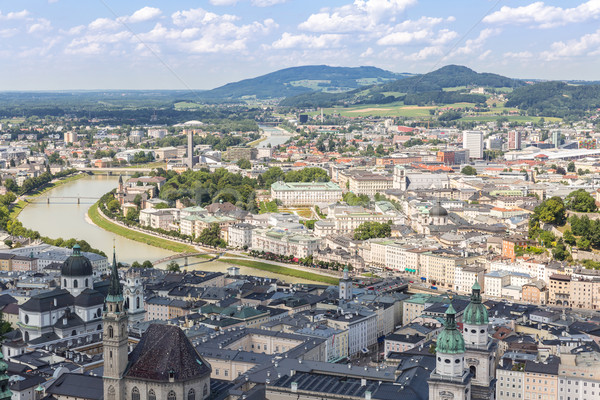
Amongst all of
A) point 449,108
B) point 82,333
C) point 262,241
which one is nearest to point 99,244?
point 262,241

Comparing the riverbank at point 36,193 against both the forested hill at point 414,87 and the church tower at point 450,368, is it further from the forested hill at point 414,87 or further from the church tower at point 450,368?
the forested hill at point 414,87

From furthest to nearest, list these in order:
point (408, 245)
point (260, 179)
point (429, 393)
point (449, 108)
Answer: point (449, 108) < point (260, 179) < point (408, 245) < point (429, 393)

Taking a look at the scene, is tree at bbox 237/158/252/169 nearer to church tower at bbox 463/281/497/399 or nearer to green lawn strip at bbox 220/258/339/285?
green lawn strip at bbox 220/258/339/285

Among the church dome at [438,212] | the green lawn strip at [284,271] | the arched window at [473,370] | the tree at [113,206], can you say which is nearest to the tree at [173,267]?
the green lawn strip at [284,271]

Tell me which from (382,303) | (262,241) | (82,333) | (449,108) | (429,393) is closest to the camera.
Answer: (429,393)

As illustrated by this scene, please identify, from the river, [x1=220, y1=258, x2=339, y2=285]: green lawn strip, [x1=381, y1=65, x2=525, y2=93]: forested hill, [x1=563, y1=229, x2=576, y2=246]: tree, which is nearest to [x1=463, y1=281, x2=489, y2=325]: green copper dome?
[x1=220, y1=258, x2=339, y2=285]: green lawn strip

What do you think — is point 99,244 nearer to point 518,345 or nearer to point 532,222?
point 532,222

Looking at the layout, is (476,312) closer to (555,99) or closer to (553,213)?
(553,213)
